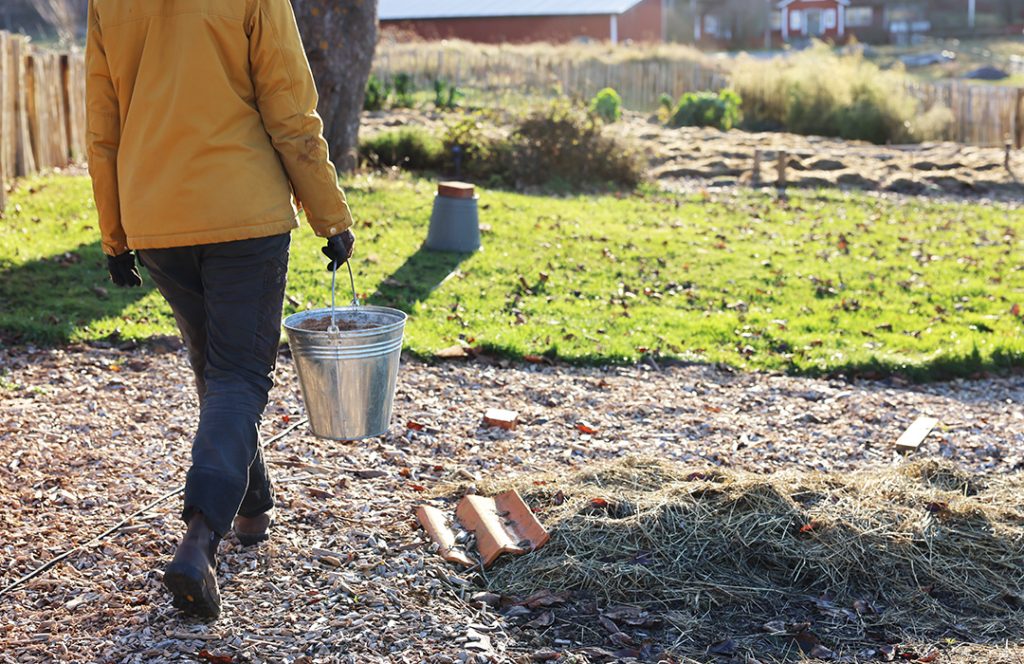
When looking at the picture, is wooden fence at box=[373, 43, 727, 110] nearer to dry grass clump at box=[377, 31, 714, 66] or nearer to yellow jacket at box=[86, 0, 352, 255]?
dry grass clump at box=[377, 31, 714, 66]

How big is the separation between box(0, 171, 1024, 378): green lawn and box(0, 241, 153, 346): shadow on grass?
0.02m

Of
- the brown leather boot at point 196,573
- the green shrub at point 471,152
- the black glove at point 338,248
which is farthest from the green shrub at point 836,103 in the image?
the brown leather boot at point 196,573

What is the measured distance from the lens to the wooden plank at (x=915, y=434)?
18.1ft

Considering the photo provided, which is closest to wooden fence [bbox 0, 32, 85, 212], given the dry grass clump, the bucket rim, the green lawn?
the green lawn

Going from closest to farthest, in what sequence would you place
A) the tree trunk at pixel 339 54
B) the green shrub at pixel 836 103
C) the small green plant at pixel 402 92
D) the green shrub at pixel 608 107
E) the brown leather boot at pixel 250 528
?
the brown leather boot at pixel 250 528
the tree trunk at pixel 339 54
the green shrub at pixel 608 107
the green shrub at pixel 836 103
the small green plant at pixel 402 92

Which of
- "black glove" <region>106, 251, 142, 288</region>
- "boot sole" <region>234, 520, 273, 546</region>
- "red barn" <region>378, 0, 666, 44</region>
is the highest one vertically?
"red barn" <region>378, 0, 666, 44</region>

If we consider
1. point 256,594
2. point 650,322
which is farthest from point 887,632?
point 650,322

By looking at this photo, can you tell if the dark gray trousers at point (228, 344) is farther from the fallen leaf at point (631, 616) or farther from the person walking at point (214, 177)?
the fallen leaf at point (631, 616)

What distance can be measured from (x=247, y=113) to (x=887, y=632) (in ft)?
8.63

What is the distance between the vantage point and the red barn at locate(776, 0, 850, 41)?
6025cm

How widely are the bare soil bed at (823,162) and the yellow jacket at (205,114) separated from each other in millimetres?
12303

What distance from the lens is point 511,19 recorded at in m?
44.9

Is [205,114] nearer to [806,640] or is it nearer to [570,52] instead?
[806,640]

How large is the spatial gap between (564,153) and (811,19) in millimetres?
51419
